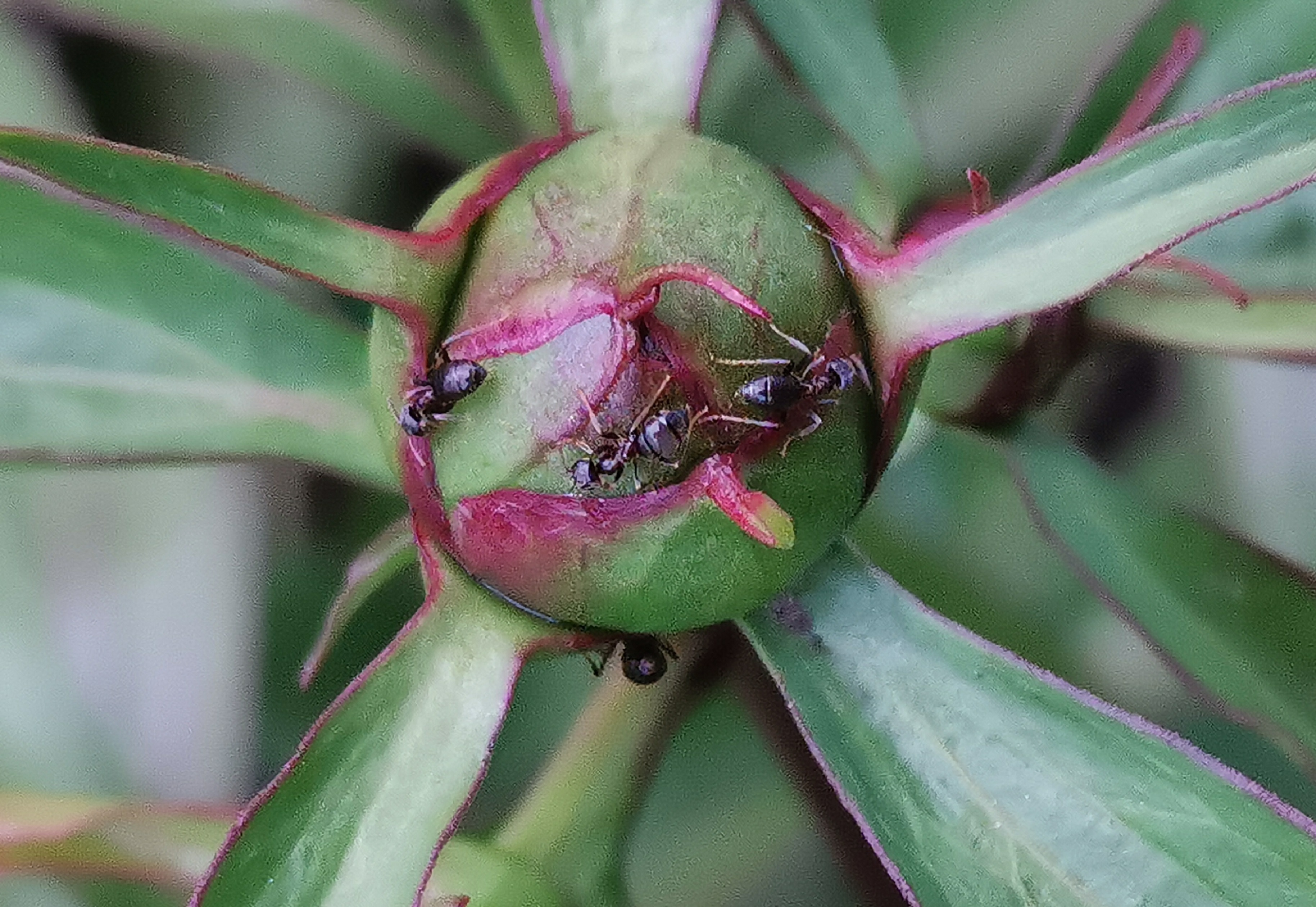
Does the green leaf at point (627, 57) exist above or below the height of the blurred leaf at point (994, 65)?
above

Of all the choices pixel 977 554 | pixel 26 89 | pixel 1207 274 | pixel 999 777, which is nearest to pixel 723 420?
pixel 999 777

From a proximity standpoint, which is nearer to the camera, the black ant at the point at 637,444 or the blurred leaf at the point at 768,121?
the black ant at the point at 637,444

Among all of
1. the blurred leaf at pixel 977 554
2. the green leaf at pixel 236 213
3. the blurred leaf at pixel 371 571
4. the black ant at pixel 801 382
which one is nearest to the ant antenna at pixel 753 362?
the black ant at pixel 801 382

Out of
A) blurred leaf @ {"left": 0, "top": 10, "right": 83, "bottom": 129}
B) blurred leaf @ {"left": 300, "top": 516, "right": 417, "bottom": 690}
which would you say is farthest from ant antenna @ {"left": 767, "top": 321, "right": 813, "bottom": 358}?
blurred leaf @ {"left": 0, "top": 10, "right": 83, "bottom": 129}

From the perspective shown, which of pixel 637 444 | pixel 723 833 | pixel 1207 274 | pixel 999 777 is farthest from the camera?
pixel 723 833

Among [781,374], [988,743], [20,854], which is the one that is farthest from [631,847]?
[781,374]

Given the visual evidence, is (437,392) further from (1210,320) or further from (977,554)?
(977,554)

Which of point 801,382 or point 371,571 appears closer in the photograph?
point 801,382

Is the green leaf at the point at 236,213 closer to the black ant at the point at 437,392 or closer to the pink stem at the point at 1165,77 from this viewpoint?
the black ant at the point at 437,392
